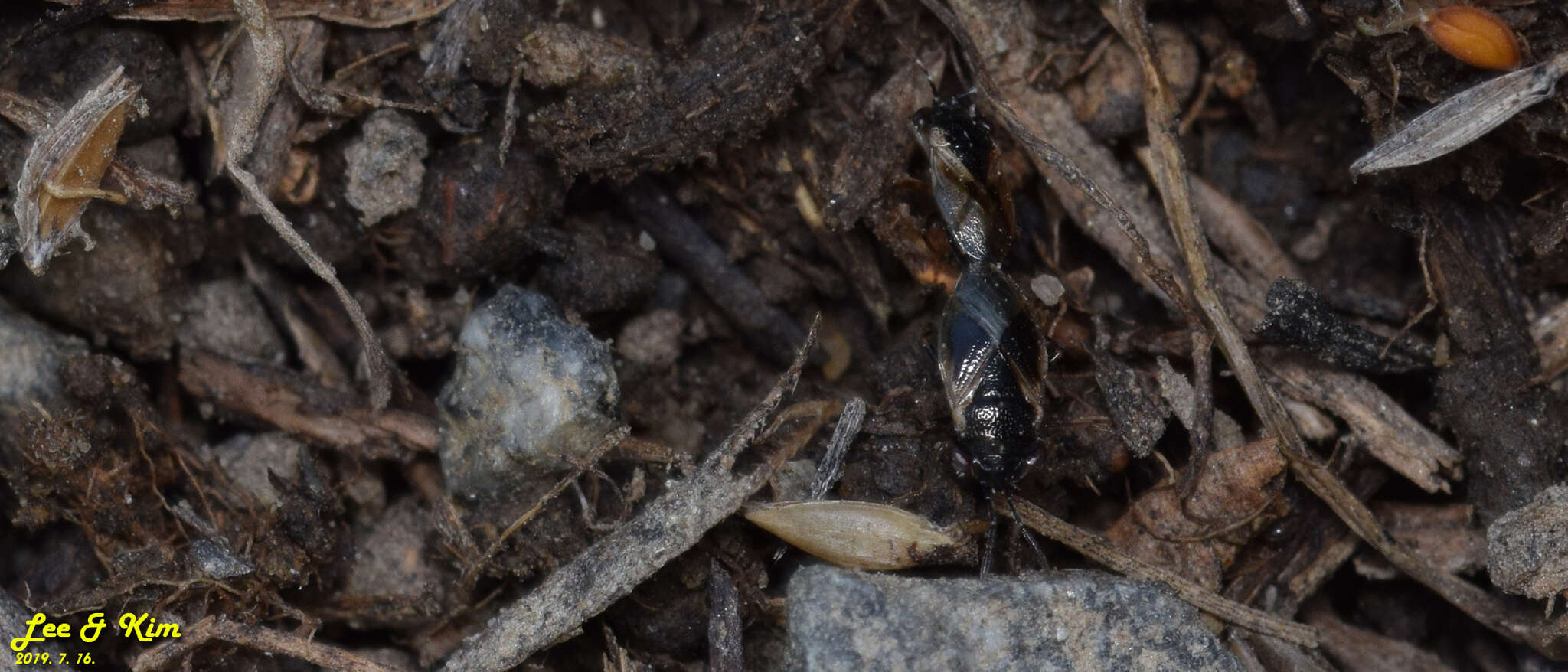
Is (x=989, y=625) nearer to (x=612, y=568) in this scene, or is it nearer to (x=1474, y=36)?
(x=612, y=568)

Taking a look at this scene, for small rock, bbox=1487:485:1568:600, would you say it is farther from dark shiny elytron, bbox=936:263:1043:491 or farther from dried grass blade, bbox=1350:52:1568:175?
dark shiny elytron, bbox=936:263:1043:491

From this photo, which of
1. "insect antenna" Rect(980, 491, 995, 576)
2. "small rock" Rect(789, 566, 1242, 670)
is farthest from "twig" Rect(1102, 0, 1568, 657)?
"insect antenna" Rect(980, 491, 995, 576)

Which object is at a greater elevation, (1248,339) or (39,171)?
(39,171)

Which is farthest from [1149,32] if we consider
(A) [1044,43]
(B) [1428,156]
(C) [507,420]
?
(C) [507,420]

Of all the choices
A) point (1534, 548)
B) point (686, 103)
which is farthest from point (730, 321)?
point (1534, 548)

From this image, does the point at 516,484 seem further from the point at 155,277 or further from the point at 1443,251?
the point at 1443,251

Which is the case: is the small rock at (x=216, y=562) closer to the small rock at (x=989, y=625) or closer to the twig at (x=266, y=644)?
the twig at (x=266, y=644)
